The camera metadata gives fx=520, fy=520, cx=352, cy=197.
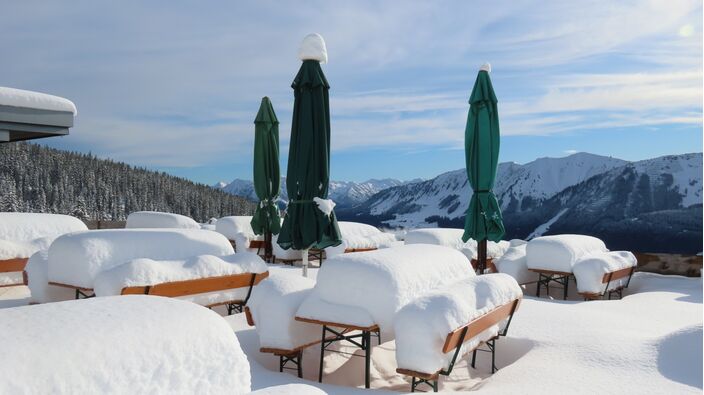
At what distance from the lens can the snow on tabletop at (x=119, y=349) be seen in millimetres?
2357

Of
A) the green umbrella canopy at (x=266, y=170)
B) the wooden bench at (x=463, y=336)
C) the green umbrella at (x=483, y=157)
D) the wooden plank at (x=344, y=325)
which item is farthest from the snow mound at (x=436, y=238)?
the wooden plank at (x=344, y=325)

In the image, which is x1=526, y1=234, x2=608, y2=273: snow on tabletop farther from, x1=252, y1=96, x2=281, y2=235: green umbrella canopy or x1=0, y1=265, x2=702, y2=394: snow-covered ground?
x1=252, y1=96, x2=281, y2=235: green umbrella canopy

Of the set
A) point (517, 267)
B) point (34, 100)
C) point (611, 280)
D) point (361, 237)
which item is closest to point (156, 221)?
point (361, 237)

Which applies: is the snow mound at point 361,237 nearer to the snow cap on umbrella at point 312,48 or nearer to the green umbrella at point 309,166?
the green umbrella at point 309,166

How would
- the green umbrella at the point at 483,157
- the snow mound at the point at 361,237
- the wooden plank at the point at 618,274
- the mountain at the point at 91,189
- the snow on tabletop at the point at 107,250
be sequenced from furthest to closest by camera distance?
the mountain at the point at 91,189 < the snow mound at the point at 361,237 < the wooden plank at the point at 618,274 < the green umbrella at the point at 483,157 < the snow on tabletop at the point at 107,250

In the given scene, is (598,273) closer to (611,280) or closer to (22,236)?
(611,280)

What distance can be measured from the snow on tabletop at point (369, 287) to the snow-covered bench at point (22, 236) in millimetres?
5894

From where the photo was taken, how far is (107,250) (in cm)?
723

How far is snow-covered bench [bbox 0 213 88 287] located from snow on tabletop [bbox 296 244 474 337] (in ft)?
19.3

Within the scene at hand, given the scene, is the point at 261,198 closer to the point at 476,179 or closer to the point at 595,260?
the point at 476,179

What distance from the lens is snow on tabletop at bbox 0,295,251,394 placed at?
2.36 m

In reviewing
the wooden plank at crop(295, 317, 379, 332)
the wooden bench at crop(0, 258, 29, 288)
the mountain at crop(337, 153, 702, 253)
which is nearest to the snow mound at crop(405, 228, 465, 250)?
the wooden plank at crop(295, 317, 379, 332)

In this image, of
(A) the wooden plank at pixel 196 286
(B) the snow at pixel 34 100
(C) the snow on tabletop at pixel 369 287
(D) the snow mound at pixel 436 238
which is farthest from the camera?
(D) the snow mound at pixel 436 238

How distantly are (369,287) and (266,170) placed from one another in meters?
7.94
